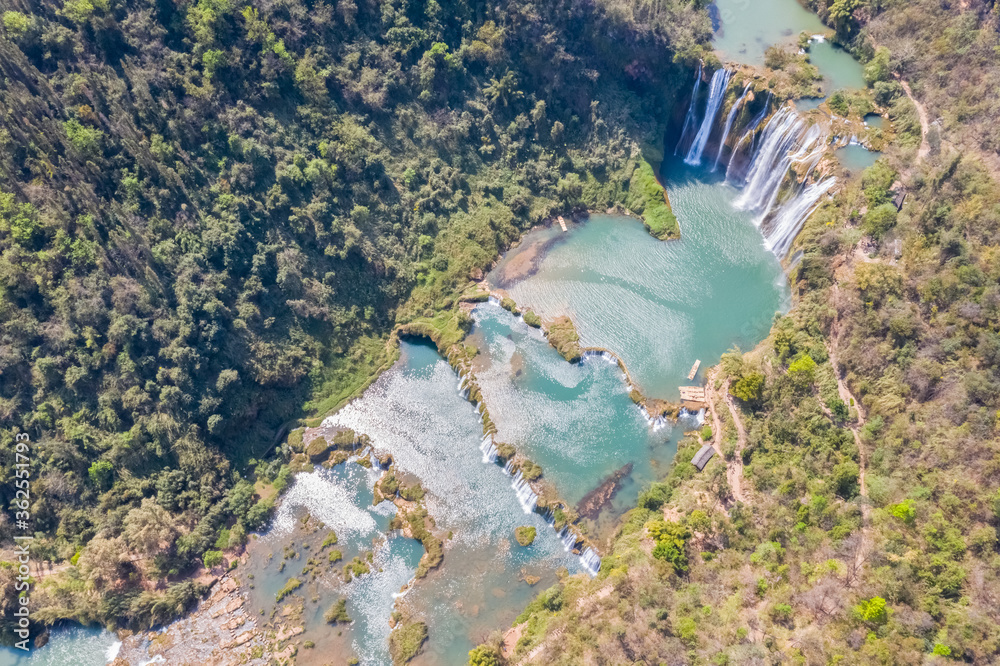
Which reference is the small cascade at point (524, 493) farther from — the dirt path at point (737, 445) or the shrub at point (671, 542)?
the dirt path at point (737, 445)

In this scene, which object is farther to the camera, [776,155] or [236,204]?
[776,155]

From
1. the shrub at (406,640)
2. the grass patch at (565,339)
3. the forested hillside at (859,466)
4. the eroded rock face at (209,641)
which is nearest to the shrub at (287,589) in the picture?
the eroded rock face at (209,641)

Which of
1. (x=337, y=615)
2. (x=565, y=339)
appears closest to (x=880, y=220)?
(x=565, y=339)

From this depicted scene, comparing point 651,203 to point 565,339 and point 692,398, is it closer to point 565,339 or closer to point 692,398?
point 565,339

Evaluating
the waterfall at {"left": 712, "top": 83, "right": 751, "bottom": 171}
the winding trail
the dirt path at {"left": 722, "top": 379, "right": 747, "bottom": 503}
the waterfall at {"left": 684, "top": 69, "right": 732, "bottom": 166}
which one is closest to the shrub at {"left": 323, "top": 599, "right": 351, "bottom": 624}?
the dirt path at {"left": 722, "top": 379, "right": 747, "bottom": 503}

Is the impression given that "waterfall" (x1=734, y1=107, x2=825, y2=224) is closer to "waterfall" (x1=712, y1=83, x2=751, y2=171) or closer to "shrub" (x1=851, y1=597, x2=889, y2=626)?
"waterfall" (x1=712, y1=83, x2=751, y2=171)

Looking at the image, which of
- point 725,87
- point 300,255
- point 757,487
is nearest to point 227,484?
point 300,255

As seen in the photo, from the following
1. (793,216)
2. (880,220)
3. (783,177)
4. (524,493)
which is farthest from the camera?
(783,177)
